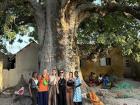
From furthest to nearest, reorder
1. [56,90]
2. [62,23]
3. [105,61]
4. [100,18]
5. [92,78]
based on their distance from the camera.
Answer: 1. [105,61]
2. [92,78]
3. [100,18]
4. [62,23]
5. [56,90]

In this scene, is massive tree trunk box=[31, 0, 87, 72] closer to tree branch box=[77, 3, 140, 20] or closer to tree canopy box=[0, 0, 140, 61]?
tree canopy box=[0, 0, 140, 61]

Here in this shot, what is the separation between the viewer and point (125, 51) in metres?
24.8

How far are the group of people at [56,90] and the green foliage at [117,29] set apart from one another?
7080mm

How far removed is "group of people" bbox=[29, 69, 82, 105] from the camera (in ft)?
56.4

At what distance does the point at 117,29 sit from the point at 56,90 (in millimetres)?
8259

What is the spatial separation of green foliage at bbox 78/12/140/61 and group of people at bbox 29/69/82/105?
7.08 metres

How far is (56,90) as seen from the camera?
1717cm

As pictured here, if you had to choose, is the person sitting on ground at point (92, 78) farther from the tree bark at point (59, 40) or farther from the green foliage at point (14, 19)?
the tree bark at point (59, 40)

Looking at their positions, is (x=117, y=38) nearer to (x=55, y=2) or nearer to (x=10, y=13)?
(x=55, y=2)

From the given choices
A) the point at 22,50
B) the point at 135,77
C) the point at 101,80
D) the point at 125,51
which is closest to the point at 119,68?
the point at 135,77

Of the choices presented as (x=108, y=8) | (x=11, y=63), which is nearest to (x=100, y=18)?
(x=108, y=8)

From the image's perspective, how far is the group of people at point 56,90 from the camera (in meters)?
17.2

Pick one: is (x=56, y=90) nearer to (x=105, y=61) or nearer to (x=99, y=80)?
(x=99, y=80)

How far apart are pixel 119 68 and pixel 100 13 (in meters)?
14.5
